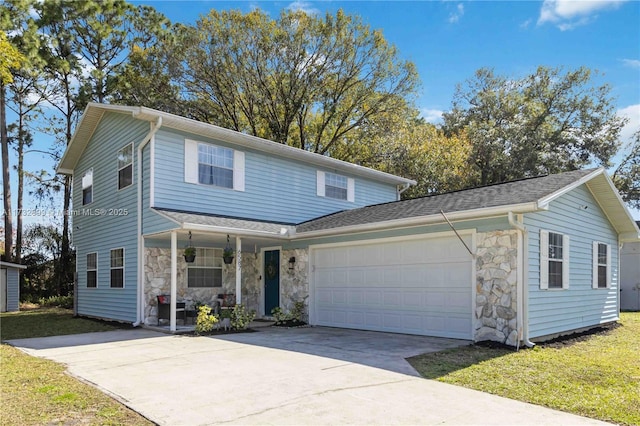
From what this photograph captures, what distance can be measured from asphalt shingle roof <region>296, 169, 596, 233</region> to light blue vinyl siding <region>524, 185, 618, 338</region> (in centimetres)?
45

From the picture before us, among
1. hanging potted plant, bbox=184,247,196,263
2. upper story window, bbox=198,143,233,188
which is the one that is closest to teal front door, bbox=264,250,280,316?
upper story window, bbox=198,143,233,188

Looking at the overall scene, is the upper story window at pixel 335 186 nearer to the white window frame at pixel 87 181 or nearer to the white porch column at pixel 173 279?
the white porch column at pixel 173 279

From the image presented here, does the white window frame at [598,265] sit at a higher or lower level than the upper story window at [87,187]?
lower

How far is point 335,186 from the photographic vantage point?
15.9 metres

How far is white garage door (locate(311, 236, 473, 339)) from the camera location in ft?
30.9

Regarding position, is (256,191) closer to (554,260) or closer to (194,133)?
(194,133)

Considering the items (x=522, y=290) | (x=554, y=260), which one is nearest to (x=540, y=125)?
(x=554, y=260)

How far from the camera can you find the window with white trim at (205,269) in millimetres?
12617

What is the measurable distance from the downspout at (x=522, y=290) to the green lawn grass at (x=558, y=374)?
330 millimetres

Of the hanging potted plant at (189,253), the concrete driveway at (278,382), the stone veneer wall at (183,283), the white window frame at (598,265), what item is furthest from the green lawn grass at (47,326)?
the white window frame at (598,265)

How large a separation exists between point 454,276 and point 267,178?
640cm

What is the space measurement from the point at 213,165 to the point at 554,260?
8.32m

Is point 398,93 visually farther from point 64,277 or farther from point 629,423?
point 629,423

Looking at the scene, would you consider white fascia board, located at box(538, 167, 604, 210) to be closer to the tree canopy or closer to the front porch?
the front porch
